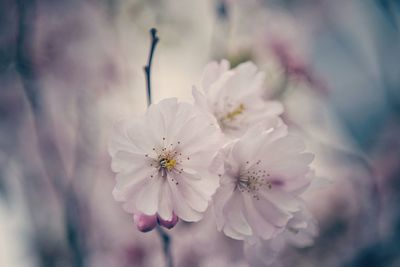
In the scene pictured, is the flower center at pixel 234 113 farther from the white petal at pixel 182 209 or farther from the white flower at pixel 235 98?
the white petal at pixel 182 209

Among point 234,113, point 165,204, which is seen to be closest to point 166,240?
point 165,204

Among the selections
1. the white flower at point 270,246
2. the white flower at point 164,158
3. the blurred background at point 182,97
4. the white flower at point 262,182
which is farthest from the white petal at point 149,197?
the blurred background at point 182,97

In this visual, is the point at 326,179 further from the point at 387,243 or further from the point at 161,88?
the point at 161,88

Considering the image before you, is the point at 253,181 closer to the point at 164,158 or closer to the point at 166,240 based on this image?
the point at 164,158

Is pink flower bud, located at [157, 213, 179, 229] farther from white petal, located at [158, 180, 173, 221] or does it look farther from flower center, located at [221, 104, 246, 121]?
flower center, located at [221, 104, 246, 121]

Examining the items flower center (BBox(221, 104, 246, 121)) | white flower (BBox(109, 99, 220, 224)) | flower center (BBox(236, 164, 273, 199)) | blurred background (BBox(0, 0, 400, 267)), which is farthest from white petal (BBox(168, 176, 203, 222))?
blurred background (BBox(0, 0, 400, 267))

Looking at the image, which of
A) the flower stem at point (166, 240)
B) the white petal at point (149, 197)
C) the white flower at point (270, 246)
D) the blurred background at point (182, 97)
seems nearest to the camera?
the white petal at point (149, 197)

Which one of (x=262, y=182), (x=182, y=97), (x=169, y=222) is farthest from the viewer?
(x=182, y=97)

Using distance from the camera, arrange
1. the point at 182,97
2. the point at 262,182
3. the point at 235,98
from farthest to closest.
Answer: the point at 182,97 < the point at 235,98 < the point at 262,182
